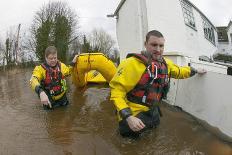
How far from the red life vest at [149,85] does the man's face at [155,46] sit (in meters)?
0.10

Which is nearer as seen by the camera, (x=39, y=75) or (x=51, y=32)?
(x=39, y=75)

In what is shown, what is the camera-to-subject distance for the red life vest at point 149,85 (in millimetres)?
4129

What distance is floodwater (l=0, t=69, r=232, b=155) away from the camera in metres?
4.54

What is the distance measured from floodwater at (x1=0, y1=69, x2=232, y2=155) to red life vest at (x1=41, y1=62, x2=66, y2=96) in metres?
0.43

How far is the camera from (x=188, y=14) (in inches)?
495

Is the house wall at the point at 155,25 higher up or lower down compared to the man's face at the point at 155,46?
higher up

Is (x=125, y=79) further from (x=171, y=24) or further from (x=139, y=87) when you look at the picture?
(x=171, y=24)

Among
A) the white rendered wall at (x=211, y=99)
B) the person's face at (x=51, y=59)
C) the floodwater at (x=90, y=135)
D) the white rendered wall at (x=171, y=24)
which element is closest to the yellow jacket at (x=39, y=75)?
the person's face at (x=51, y=59)

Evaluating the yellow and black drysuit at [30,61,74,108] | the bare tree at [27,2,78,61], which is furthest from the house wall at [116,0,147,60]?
the bare tree at [27,2,78,61]

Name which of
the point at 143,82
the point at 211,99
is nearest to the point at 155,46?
the point at 143,82

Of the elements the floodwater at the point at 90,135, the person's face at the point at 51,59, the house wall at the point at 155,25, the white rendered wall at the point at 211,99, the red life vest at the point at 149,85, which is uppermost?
the house wall at the point at 155,25

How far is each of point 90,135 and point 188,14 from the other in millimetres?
8510

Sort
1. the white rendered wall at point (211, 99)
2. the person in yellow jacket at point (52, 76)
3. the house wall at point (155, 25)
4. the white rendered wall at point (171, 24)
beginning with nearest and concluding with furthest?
1. the white rendered wall at point (211, 99)
2. the person in yellow jacket at point (52, 76)
3. the house wall at point (155, 25)
4. the white rendered wall at point (171, 24)

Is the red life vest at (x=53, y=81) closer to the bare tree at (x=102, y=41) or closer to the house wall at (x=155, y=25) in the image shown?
the house wall at (x=155, y=25)
